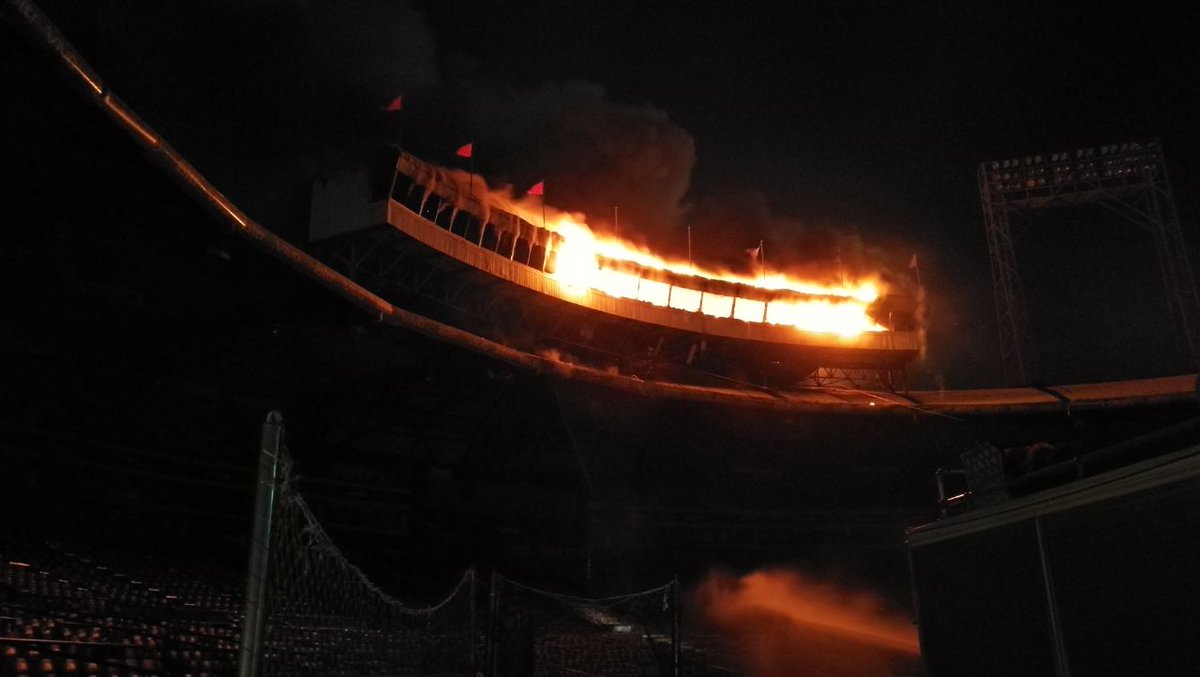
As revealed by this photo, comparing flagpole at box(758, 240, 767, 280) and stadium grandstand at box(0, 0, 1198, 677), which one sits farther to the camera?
flagpole at box(758, 240, 767, 280)

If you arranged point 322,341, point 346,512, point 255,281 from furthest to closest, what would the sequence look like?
point 346,512
point 322,341
point 255,281

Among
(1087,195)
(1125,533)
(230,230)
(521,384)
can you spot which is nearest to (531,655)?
(521,384)

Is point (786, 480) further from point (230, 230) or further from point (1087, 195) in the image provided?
point (230, 230)

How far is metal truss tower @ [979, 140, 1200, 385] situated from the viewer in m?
34.3

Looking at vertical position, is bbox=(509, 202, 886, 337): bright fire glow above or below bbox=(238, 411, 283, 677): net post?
above

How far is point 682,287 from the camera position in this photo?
39344 millimetres

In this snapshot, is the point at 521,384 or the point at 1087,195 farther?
the point at 1087,195

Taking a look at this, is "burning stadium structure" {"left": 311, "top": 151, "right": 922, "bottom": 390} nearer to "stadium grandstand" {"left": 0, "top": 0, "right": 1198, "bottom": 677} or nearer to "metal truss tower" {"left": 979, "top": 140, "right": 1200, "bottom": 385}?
"stadium grandstand" {"left": 0, "top": 0, "right": 1198, "bottom": 677}

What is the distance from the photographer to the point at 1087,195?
37.6m

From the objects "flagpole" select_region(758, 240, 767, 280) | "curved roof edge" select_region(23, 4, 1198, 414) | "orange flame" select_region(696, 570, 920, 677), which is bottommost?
"orange flame" select_region(696, 570, 920, 677)

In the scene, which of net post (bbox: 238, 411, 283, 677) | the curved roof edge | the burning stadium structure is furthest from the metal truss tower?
net post (bbox: 238, 411, 283, 677)

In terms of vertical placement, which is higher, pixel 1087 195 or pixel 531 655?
pixel 1087 195

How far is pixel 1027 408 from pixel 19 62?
94.2ft

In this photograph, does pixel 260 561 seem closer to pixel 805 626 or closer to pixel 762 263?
pixel 805 626
